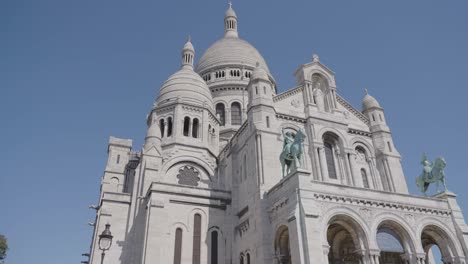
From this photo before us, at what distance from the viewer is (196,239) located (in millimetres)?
28938

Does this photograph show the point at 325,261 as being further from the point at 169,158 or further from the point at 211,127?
the point at 211,127

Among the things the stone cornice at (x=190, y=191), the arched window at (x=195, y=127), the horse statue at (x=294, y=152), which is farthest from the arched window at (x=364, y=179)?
the arched window at (x=195, y=127)

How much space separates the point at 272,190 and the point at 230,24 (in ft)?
147

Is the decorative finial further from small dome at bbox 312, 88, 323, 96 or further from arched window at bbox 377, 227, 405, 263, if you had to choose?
arched window at bbox 377, 227, 405, 263

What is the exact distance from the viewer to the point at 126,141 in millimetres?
38375

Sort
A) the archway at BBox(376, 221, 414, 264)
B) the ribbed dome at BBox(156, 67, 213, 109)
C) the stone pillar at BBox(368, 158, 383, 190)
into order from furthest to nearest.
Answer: the ribbed dome at BBox(156, 67, 213, 109) → the stone pillar at BBox(368, 158, 383, 190) → the archway at BBox(376, 221, 414, 264)

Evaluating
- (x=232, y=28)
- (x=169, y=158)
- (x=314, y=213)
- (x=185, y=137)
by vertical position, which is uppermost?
(x=232, y=28)

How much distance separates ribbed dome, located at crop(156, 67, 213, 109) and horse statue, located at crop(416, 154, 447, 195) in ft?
67.7

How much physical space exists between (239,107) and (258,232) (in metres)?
25.7

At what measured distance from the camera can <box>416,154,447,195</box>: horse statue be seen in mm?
26969

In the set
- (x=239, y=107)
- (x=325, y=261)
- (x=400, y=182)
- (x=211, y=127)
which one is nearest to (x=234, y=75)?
(x=239, y=107)

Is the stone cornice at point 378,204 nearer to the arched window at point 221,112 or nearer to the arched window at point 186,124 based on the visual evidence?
the arched window at point 186,124

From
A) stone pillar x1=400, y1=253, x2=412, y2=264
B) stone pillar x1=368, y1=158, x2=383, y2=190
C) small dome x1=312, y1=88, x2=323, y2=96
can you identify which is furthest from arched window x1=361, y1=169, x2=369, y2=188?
stone pillar x1=400, y1=253, x2=412, y2=264

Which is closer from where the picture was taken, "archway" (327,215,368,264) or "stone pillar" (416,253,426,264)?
"archway" (327,215,368,264)
